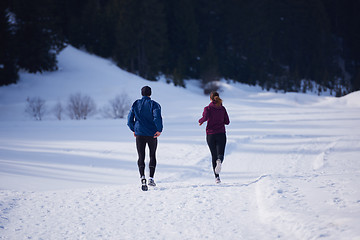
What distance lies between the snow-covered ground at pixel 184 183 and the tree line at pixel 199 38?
1659cm

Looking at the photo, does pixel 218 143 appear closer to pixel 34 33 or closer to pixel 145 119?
pixel 145 119

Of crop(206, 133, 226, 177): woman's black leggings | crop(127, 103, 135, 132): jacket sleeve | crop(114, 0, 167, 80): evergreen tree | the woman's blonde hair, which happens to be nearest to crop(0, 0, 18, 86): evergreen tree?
crop(114, 0, 167, 80): evergreen tree

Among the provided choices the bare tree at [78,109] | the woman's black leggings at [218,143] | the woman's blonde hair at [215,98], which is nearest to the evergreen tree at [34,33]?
the bare tree at [78,109]

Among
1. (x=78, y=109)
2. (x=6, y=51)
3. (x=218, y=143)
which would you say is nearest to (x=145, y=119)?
(x=218, y=143)

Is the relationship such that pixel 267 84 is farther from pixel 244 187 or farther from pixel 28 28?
pixel 244 187

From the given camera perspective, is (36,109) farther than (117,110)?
No

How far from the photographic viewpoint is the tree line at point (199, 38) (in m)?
28.6

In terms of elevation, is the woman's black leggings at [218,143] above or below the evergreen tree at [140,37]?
below

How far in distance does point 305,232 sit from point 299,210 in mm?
636

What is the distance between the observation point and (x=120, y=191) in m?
5.24

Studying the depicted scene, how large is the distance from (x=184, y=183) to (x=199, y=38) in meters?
48.5

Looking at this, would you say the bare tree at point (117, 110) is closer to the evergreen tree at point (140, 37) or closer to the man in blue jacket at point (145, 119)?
the man in blue jacket at point (145, 119)

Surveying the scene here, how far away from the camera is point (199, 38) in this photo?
51531mm

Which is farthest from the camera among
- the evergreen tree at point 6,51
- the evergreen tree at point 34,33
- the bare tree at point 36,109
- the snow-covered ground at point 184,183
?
the evergreen tree at point 34,33
